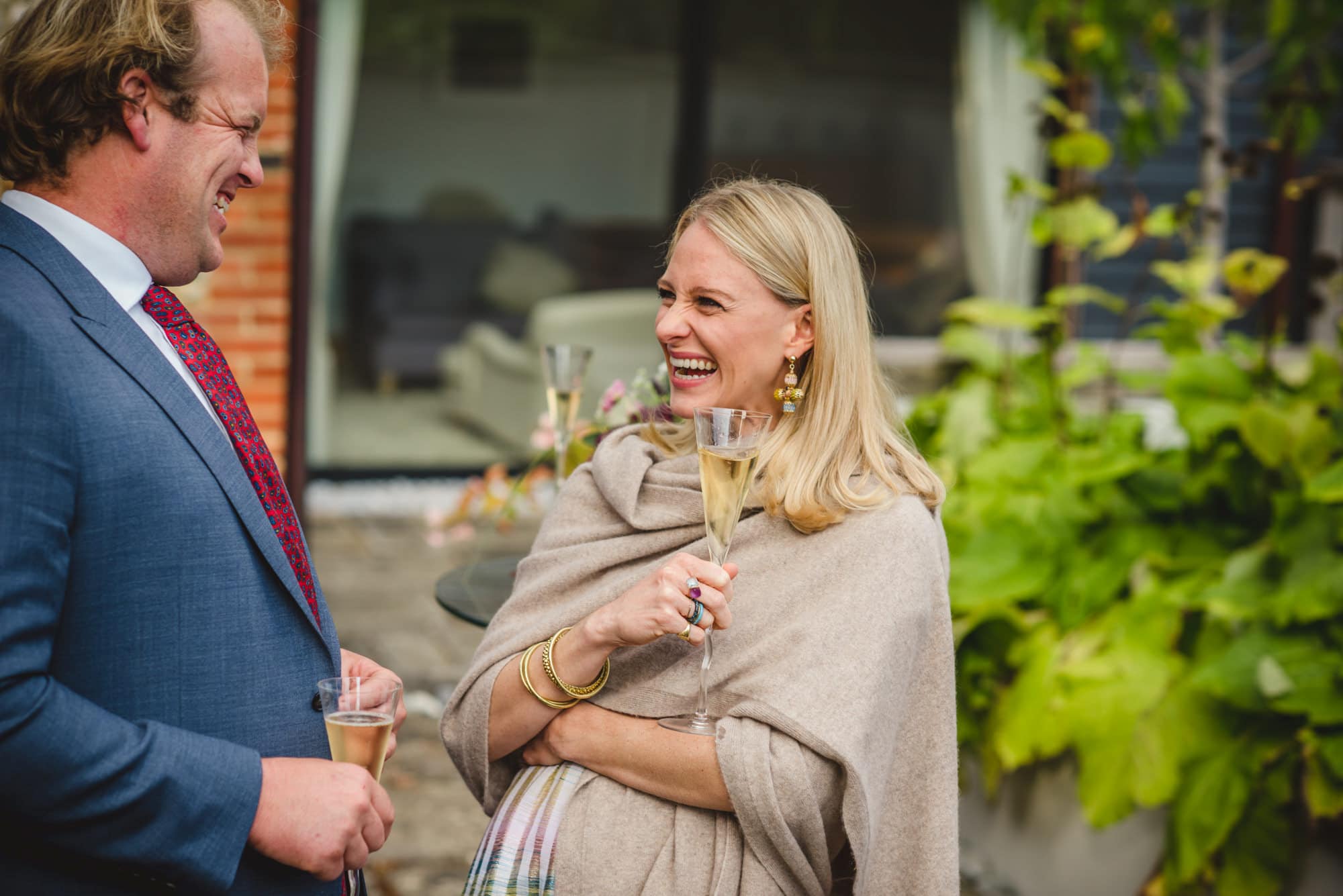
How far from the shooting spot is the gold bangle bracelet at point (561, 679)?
1779 millimetres

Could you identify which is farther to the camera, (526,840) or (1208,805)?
(1208,805)

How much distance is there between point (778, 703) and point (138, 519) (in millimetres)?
830

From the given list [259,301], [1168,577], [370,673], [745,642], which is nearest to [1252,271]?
[1168,577]

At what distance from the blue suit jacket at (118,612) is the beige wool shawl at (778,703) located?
50 centimetres

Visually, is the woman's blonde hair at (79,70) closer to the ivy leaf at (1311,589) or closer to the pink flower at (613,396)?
the pink flower at (613,396)

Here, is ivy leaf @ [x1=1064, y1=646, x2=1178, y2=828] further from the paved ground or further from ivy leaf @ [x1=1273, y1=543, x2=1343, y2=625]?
the paved ground

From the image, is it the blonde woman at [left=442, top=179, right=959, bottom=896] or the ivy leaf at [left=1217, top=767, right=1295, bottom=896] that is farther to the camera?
the ivy leaf at [left=1217, top=767, right=1295, bottom=896]

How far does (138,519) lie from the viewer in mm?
1300

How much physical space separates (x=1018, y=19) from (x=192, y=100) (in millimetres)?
5122

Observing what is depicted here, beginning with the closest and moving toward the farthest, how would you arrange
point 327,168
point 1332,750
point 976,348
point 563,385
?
point 563,385 < point 1332,750 < point 976,348 < point 327,168

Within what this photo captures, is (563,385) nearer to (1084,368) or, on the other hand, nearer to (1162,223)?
(1084,368)

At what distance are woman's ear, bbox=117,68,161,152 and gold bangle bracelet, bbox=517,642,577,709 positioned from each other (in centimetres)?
86

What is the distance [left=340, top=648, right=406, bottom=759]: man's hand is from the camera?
4.77 ft

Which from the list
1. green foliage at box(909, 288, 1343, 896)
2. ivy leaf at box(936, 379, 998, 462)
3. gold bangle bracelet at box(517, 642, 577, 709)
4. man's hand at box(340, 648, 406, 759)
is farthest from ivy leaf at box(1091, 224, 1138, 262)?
man's hand at box(340, 648, 406, 759)
